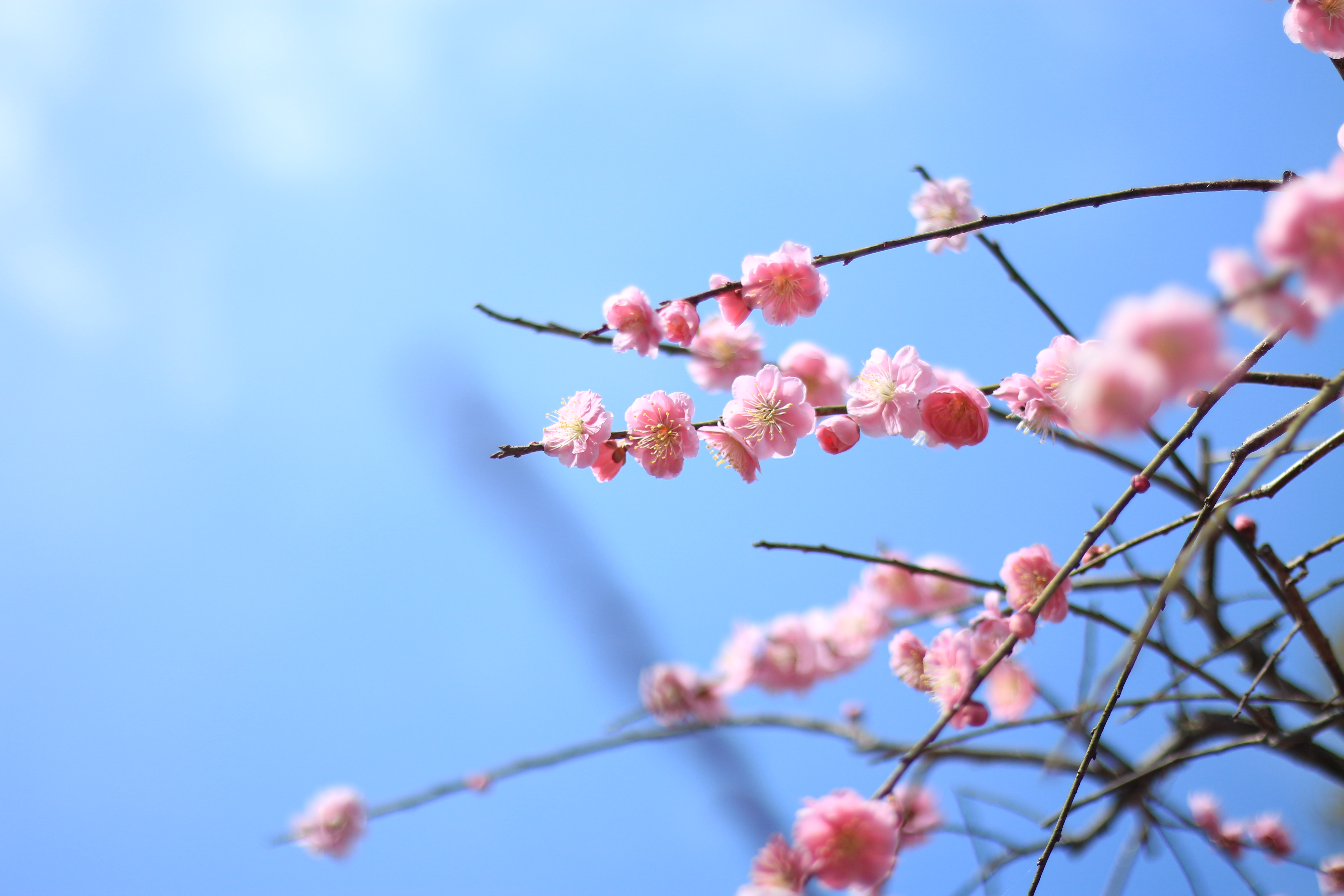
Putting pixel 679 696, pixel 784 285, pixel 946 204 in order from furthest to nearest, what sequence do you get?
pixel 679 696 < pixel 946 204 < pixel 784 285

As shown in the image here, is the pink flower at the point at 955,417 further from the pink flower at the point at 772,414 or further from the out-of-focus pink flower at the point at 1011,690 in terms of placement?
the out-of-focus pink flower at the point at 1011,690

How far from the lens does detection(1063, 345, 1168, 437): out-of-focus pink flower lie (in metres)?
0.33

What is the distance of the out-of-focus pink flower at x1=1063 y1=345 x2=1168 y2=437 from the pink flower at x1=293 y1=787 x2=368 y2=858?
76.9 inches

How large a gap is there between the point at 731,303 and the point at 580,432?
0.24 metres

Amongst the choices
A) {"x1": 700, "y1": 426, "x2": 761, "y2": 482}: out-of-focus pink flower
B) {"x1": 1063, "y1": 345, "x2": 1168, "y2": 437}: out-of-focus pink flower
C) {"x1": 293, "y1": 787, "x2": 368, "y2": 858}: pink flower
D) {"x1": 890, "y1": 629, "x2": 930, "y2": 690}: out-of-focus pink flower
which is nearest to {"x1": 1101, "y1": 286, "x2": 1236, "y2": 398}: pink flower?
{"x1": 1063, "y1": 345, "x2": 1168, "y2": 437}: out-of-focus pink flower

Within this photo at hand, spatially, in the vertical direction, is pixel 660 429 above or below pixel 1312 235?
above

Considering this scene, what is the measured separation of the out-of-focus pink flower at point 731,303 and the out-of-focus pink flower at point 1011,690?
807 millimetres

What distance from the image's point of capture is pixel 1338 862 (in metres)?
1.14

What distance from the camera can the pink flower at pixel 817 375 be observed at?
1270 mm

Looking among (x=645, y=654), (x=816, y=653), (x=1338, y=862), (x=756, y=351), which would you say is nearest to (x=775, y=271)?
(x=756, y=351)

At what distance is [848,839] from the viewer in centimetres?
62

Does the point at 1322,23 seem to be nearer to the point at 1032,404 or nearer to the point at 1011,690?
the point at 1032,404

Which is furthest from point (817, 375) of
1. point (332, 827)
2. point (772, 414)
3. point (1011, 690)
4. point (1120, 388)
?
point (332, 827)

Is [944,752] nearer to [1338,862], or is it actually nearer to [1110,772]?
[1110,772]
